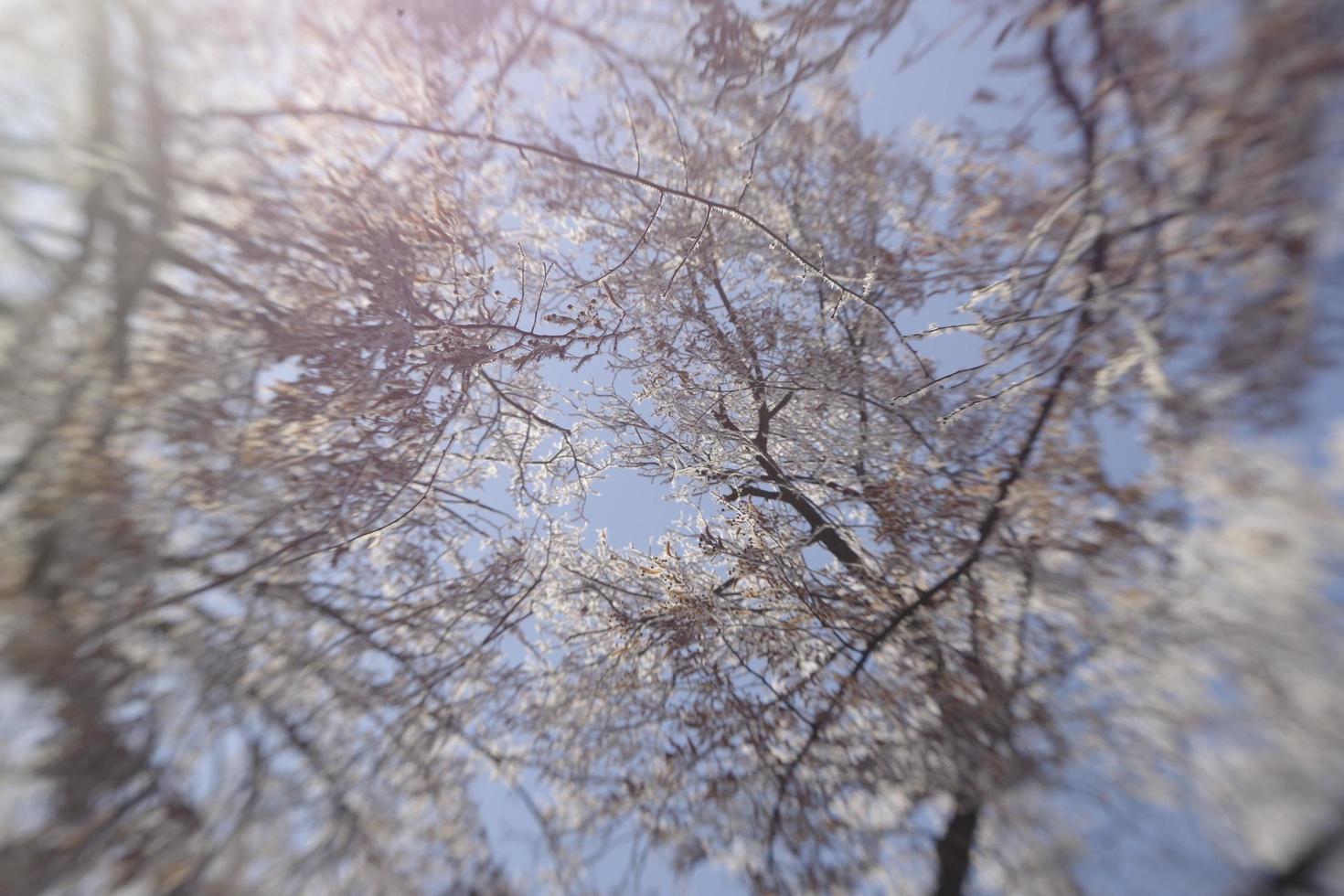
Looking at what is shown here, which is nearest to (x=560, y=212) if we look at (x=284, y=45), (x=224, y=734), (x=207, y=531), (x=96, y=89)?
(x=284, y=45)

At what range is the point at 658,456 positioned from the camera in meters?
2.39

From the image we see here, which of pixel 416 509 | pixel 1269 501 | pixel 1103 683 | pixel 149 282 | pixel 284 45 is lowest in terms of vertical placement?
pixel 1103 683

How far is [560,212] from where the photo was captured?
87.4 inches

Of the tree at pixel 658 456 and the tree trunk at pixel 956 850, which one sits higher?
the tree at pixel 658 456

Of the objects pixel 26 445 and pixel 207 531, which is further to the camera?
pixel 207 531

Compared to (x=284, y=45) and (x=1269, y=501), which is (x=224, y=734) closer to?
(x=284, y=45)

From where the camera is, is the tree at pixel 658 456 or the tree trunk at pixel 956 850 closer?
the tree at pixel 658 456

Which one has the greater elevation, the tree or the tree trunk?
the tree

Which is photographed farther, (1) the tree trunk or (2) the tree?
(1) the tree trunk

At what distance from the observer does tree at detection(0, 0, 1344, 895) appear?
1.23 m

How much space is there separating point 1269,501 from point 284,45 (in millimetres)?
3274

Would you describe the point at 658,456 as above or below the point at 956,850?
above

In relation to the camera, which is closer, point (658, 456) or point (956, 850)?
point (956, 850)

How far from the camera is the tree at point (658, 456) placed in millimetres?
1228
